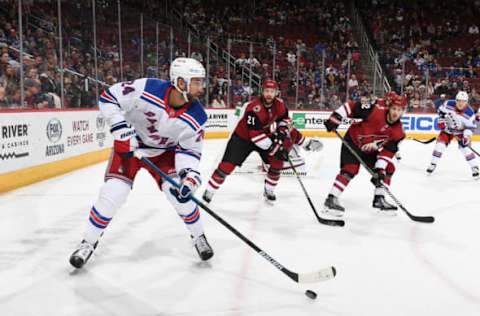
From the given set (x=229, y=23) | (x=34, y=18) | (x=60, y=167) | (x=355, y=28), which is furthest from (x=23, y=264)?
(x=355, y=28)

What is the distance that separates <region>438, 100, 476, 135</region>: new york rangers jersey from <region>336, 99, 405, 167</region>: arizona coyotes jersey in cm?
274

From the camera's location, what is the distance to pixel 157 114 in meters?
2.46

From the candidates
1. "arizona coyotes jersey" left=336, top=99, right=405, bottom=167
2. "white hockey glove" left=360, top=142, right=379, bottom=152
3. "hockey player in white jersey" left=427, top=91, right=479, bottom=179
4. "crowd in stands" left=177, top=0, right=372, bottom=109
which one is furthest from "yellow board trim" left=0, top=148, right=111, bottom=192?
"crowd in stands" left=177, top=0, right=372, bottom=109

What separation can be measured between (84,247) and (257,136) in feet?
6.41

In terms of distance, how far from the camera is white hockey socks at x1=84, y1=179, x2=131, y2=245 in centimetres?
244

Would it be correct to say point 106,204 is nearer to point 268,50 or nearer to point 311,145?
point 311,145

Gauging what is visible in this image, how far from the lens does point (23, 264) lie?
8.51ft

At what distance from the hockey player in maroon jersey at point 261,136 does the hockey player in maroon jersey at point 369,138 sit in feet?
1.71

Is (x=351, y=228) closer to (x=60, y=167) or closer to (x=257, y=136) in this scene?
(x=257, y=136)

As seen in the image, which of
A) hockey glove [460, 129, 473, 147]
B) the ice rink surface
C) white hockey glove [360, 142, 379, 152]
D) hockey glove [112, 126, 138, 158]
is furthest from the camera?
hockey glove [460, 129, 473, 147]

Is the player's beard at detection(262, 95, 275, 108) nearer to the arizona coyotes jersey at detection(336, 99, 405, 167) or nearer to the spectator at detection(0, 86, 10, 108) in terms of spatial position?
the arizona coyotes jersey at detection(336, 99, 405, 167)

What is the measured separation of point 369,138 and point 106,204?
7.85 feet

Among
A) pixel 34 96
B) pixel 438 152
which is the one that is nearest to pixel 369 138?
pixel 438 152

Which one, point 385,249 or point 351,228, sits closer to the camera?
point 385,249
